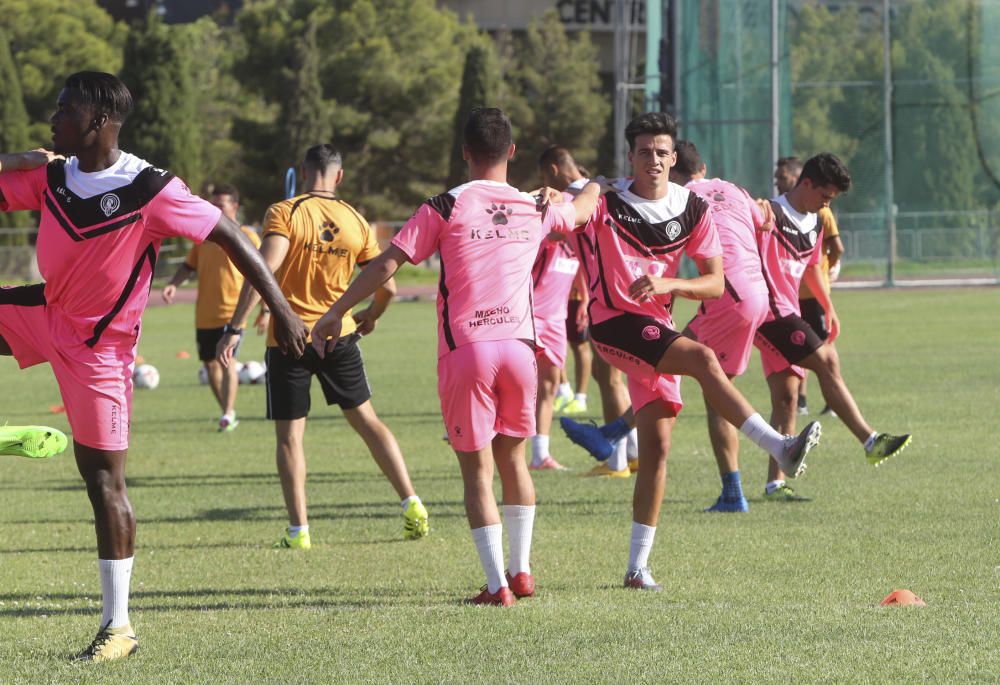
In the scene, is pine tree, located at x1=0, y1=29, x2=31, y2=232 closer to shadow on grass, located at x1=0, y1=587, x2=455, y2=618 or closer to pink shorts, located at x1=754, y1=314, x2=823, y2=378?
pink shorts, located at x1=754, y1=314, x2=823, y2=378

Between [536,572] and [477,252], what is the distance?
6.03ft

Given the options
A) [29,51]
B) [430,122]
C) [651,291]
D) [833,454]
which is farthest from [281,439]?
[29,51]

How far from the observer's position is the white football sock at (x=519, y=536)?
695 centimetres

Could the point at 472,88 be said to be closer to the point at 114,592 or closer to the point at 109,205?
the point at 109,205

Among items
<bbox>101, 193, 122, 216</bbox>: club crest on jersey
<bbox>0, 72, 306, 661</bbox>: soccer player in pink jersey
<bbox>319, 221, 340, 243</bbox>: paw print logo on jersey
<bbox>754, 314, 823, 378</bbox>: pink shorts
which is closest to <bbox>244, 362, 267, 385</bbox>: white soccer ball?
<bbox>754, 314, 823, 378</bbox>: pink shorts

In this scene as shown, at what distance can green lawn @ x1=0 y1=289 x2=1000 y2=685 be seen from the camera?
5715 millimetres

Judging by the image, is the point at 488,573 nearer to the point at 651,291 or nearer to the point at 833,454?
the point at 651,291

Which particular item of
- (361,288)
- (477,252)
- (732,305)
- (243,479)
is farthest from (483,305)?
(243,479)

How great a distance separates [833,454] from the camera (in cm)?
1205

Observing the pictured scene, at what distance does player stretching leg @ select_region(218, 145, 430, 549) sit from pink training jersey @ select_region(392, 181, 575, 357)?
1.92 metres

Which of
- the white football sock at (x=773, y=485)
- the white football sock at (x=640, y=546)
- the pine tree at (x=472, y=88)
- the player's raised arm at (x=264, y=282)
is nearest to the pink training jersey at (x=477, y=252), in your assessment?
the player's raised arm at (x=264, y=282)

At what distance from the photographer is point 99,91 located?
5.77 meters

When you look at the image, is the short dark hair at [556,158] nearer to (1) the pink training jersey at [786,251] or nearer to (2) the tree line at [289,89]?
(1) the pink training jersey at [786,251]

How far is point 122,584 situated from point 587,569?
2.58 meters
